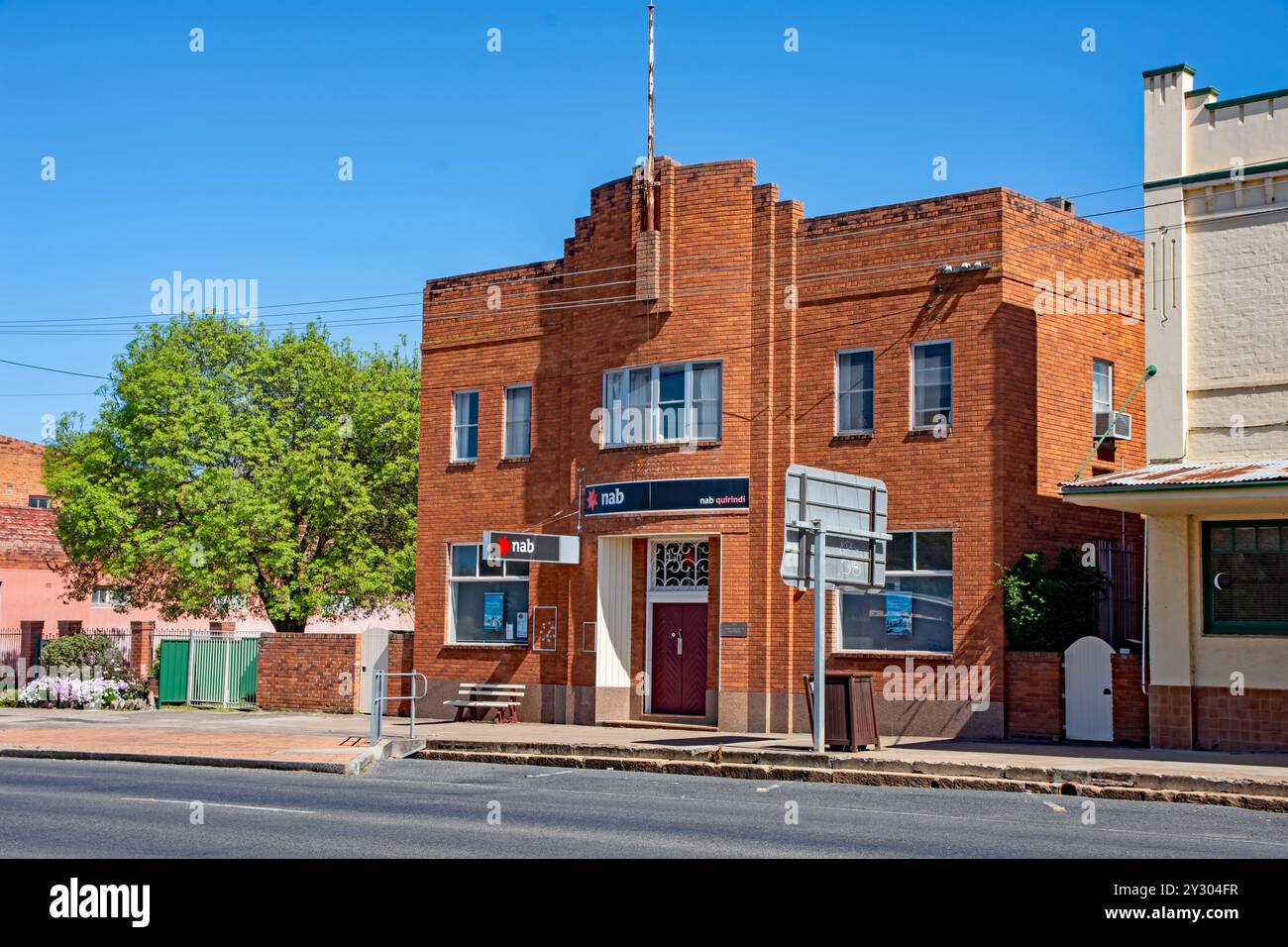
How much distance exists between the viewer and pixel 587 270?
27078mm

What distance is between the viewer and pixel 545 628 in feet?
90.0

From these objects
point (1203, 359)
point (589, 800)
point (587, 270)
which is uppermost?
point (587, 270)

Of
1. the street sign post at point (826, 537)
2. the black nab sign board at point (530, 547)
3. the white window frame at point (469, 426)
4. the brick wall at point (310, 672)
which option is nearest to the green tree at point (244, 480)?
the brick wall at point (310, 672)

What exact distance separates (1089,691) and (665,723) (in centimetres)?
757

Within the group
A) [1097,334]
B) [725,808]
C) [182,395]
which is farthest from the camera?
[182,395]

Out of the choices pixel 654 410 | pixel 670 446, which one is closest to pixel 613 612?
pixel 670 446

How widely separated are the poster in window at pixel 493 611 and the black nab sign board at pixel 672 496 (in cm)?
305

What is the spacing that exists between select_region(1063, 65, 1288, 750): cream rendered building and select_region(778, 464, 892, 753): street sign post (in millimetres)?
2818

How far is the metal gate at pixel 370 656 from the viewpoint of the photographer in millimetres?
30516

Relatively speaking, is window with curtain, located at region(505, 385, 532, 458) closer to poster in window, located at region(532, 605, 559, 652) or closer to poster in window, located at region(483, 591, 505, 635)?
poster in window, located at region(483, 591, 505, 635)

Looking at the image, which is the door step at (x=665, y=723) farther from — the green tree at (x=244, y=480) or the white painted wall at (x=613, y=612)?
the green tree at (x=244, y=480)
